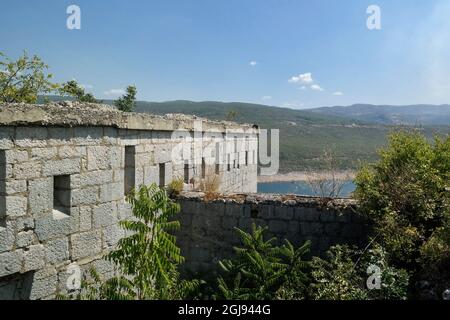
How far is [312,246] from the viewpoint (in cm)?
731

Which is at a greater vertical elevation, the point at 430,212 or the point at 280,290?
the point at 430,212

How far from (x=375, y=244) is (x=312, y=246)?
1.28m

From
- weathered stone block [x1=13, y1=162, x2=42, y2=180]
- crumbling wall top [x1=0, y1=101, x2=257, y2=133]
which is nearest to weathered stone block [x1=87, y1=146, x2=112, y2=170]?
crumbling wall top [x1=0, y1=101, x2=257, y2=133]

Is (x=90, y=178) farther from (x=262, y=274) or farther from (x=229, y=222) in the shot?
(x=262, y=274)

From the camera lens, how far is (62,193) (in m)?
5.70

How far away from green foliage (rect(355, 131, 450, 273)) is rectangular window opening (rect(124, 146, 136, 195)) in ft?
13.0

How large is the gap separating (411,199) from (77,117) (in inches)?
207

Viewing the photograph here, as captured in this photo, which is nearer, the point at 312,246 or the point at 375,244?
the point at 375,244

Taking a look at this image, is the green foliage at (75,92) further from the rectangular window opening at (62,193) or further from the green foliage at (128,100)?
the rectangular window opening at (62,193)

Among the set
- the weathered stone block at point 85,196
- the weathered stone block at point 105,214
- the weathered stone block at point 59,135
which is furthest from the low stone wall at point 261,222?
the weathered stone block at point 59,135

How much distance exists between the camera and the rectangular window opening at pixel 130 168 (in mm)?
7160
